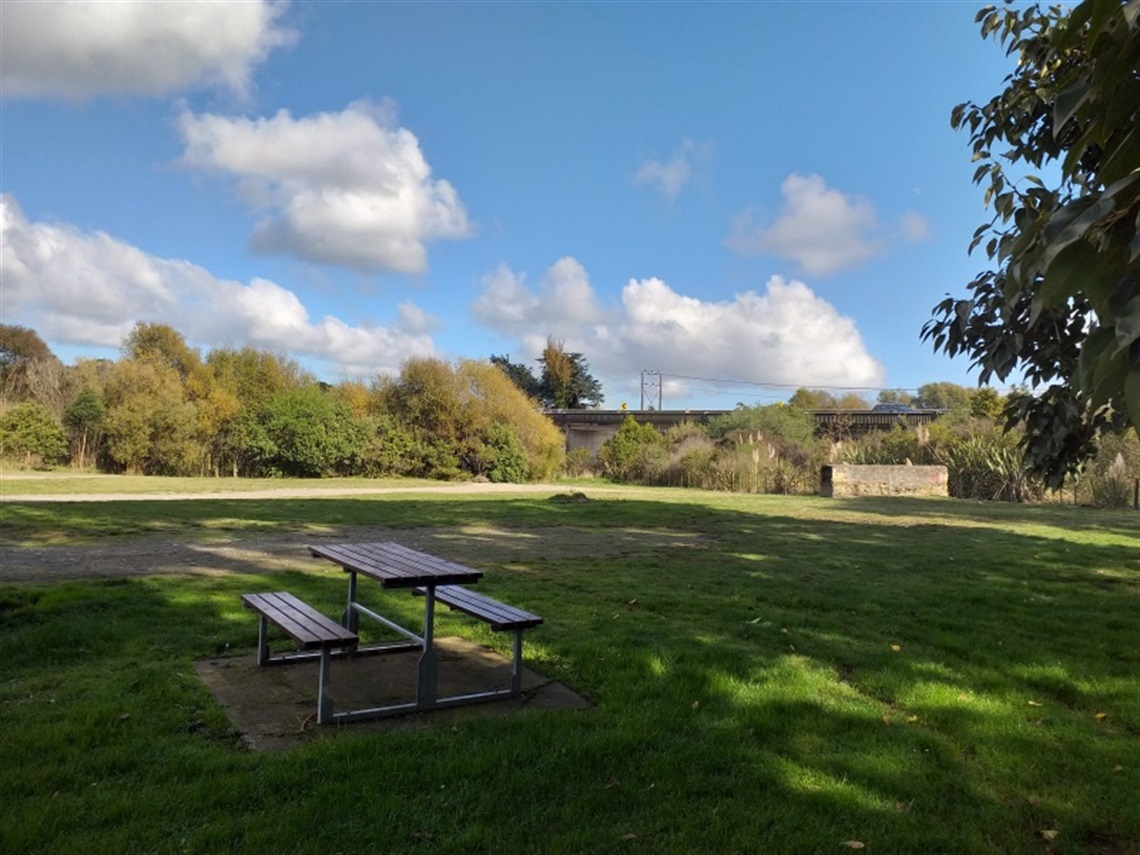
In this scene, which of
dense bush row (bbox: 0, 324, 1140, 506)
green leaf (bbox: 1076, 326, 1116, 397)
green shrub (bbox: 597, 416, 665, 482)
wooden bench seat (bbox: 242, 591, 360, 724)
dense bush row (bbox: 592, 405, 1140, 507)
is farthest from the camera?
green shrub (bbox: 597, 416, 665, 482)

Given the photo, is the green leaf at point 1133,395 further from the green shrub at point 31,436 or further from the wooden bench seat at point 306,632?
the green shrub at point 31,436

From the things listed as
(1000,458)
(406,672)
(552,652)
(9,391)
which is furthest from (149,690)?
(9,391)

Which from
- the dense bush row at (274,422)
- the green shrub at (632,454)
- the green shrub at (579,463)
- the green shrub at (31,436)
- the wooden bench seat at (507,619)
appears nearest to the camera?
the wooden bench seat at (507,619)

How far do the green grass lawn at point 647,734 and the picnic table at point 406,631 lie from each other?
13.3 inches

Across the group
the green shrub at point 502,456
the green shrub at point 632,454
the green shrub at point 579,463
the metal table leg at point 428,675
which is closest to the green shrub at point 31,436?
the green shrub at point 502,456

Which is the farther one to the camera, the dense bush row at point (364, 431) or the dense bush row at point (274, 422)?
the dense bush row at point (274, 422)

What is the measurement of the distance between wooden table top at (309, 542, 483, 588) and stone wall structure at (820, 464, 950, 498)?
2032 centimetres

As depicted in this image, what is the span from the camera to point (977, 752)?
3.79 m

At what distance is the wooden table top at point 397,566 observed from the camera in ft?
13.5

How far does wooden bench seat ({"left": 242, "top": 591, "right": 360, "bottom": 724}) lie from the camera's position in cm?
384

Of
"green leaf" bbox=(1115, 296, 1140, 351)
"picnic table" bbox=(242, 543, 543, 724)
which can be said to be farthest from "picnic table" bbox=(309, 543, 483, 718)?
"green leaf" bbox=(1115, 296, 1140, 351)

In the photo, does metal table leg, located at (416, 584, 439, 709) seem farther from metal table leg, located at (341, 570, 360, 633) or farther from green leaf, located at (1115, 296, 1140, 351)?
green leaf, located at (1115, 296, 1140, 351)

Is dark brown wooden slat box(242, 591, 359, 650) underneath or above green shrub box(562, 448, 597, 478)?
underneath

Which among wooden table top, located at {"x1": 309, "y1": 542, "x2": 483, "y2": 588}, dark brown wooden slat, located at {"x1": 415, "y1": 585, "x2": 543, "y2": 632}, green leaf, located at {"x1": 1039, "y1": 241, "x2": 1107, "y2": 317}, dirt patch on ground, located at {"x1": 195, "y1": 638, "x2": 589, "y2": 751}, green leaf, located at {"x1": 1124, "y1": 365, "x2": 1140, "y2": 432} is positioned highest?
green leaf, located at {"x1": 1039, "y1": 241, "x2": 1107, "y2": 317}
